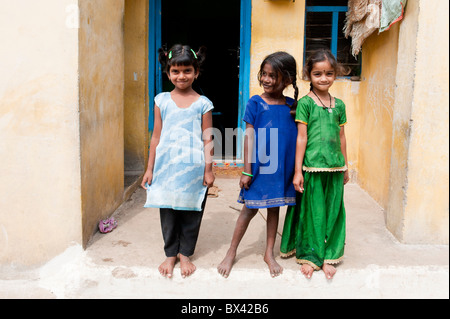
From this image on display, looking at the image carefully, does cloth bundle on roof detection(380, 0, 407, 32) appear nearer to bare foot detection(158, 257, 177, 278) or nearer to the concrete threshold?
the concrete threshold

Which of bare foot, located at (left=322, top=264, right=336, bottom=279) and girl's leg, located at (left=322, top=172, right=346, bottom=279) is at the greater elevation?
girl's leg, located at (left=322, top=172, right=346, bottom=279)

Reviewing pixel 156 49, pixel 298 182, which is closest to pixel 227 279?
pixel 298 182

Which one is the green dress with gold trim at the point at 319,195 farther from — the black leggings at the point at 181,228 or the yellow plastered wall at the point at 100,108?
the yellow plastered wall at the point at 100,108

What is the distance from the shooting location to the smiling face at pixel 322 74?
2.59 m

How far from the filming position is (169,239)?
2.81 m

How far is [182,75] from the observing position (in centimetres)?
263

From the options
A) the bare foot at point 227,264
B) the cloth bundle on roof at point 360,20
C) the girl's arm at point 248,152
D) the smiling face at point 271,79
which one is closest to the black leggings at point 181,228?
the bare foot at point 227,264

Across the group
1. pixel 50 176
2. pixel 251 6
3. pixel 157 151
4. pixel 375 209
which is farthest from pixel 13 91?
pixel 375 209

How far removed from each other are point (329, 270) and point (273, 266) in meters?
0.37

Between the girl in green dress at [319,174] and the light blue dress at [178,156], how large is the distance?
2.12ft

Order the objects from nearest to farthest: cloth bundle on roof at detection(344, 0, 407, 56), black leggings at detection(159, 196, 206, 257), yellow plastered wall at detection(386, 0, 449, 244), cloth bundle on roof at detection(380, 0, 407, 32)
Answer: black leggings at detection(159, 196, 206, 257)
yellow plastered wall at detection(386, 0, 449, 244)
cloth bundle on roof at detection(380, 0, 407, 32)
cloth bundle on roof at detection(344, 0, 407, 56)

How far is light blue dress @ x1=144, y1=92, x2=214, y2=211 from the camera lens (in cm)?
267

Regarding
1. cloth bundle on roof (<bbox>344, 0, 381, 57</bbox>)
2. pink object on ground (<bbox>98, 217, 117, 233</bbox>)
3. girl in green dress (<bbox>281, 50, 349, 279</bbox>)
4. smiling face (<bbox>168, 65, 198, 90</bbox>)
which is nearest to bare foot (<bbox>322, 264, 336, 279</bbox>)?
girl in green dress (<bbox>281, 50, 349, 279</bbox>)

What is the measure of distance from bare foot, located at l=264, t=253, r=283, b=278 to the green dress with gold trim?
0.13 metres
